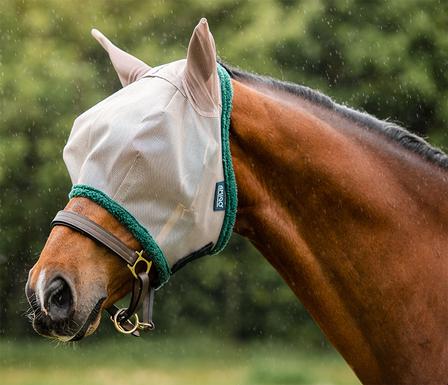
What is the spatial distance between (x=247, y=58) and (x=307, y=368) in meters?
4.49

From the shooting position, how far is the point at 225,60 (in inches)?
439

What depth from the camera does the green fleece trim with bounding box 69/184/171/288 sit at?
2850 mm

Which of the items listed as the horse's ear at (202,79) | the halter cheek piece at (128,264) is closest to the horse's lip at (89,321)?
the halter cheek piece at (128,264)

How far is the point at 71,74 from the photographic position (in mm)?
12062

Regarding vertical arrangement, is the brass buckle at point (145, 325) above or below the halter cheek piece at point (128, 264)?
below

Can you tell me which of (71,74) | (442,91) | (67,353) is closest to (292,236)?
(442,91)

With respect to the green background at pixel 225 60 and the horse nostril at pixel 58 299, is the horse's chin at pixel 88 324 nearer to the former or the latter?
the horse nostril at pixel 58 299

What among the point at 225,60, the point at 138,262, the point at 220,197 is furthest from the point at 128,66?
the point at 225,60

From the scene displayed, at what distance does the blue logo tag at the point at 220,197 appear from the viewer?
2967 millimetres

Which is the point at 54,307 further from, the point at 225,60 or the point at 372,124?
the point at 225,60

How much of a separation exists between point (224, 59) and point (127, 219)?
8.64m

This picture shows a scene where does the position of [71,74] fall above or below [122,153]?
below

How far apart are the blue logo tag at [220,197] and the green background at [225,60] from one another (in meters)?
7.06

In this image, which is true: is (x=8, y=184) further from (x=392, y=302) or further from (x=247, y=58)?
(x=392, y=302)
